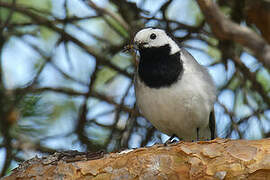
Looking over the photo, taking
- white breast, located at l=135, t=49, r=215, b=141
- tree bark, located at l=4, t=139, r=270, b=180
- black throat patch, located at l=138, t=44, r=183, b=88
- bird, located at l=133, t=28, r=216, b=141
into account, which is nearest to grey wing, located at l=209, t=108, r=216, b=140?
bird, located at l=133, t=28, r=216, b=141

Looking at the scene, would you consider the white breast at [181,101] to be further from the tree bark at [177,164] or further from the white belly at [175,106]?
the tree bark at [177,164]

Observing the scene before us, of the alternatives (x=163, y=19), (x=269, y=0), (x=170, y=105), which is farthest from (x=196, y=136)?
(x=269, y=0)

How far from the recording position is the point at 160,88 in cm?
323

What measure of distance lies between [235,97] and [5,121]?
5.98 feet

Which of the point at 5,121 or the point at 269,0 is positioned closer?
the point at 269,0

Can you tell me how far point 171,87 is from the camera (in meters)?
3.21

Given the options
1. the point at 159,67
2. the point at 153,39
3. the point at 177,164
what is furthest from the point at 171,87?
the point at 177,164

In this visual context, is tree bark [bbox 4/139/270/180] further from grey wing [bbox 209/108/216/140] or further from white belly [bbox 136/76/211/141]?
grey wing [bbox 209/108/216/140]

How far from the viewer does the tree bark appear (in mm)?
2420

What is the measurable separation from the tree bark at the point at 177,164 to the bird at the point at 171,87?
0.64 meters

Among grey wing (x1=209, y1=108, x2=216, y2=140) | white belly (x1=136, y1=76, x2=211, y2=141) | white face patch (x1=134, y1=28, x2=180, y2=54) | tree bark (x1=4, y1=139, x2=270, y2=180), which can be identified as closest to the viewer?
tree bark (x1=4, y1=139, x2=270, y2=180)

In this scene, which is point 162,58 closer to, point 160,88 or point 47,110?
point 160,88

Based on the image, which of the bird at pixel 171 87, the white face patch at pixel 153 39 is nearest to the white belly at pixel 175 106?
the bird at pixel 171 87

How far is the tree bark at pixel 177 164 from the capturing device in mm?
2420
